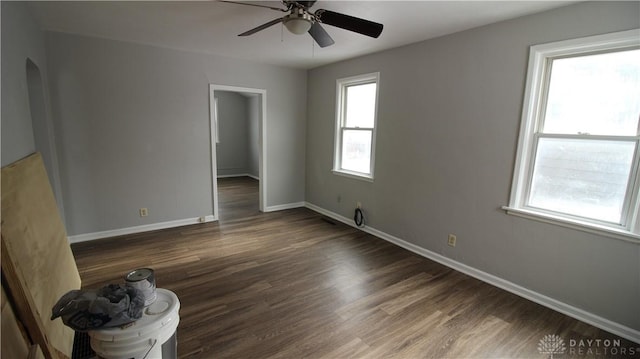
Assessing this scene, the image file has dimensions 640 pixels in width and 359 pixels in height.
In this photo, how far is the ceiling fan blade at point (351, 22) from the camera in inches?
80.5

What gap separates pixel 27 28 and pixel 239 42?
1891 millimetres

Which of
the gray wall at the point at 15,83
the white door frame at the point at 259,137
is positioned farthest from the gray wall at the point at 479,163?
the gray wall at the point at 15,83

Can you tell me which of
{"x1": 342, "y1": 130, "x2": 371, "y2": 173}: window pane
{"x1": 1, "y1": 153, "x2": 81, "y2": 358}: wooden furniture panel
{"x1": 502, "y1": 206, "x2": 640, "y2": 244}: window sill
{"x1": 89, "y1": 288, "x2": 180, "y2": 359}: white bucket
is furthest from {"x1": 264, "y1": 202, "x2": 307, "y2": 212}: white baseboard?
{"x1": 89, "y1": 288, "x2": 180, "y2": 359}: white bucket

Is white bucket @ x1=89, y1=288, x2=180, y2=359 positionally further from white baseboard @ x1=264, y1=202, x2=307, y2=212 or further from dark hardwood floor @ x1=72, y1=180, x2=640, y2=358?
white baseboard @ x1=264, y1=202, x2=307, y2=212

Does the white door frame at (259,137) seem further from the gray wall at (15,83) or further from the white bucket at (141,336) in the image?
the white bucket at (141,336)

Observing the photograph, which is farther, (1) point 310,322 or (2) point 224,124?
(2) point 224,124

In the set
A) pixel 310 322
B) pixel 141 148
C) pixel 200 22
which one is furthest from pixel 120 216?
pixel 310 322

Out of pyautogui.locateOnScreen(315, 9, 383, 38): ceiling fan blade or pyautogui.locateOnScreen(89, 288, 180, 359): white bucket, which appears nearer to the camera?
pyautogui.locateOnScreen(89, 288, 180, 359): white bucket

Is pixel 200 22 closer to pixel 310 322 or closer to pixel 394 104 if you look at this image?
pixel 394 104

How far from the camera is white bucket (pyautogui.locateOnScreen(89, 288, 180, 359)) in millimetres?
1195

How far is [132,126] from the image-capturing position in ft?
12.5

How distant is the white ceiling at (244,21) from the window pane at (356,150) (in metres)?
1.17

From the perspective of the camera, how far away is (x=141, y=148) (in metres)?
3.89

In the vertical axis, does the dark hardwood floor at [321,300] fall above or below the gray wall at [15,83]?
below
